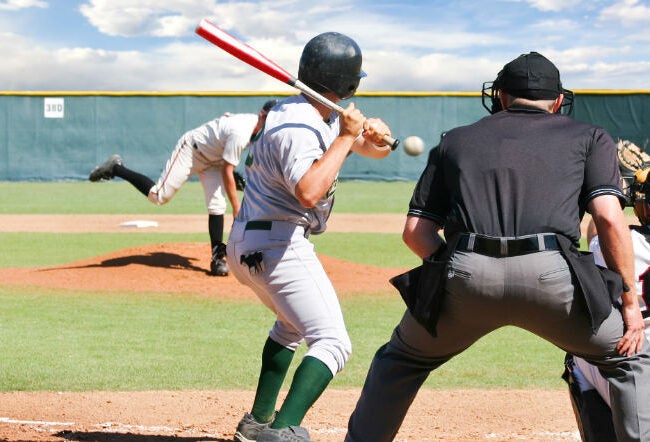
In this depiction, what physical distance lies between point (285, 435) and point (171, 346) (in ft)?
11.0

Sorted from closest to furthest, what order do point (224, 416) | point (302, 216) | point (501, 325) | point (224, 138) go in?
point (501, 325), point (302, 216), point (224, 416), point (224, 138)

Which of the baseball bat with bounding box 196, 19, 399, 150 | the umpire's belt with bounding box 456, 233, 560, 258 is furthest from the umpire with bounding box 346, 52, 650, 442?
the baseball bat with bounding box 196, 19, 399, 150

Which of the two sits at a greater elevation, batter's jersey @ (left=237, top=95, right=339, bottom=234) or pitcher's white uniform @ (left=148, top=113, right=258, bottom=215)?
batter's jersey @ (left=237, top=95, right=339, bottom=234)

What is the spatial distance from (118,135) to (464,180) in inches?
1043

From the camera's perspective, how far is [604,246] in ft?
10.4

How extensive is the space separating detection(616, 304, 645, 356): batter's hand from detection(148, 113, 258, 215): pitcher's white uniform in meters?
6.67

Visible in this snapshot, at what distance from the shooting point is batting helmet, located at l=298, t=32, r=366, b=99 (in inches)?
161

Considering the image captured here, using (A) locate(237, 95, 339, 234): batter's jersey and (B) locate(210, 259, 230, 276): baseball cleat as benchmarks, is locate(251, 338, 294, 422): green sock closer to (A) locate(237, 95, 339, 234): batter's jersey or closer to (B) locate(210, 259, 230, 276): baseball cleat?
(A) locate(237, 95, 339, 234): batter's jersey

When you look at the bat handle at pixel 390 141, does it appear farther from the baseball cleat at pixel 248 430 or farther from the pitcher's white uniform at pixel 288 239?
the baseball cleat at pixel 248 430

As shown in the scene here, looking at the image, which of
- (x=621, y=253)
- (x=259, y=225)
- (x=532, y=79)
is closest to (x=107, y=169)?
(x=259, y=225)

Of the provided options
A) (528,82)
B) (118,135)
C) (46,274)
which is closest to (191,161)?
(46,274)

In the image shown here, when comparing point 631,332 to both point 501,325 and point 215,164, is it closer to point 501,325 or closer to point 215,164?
point 501,325

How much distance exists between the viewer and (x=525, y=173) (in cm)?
313

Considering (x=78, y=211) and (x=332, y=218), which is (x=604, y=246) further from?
(x=78, y=211)
